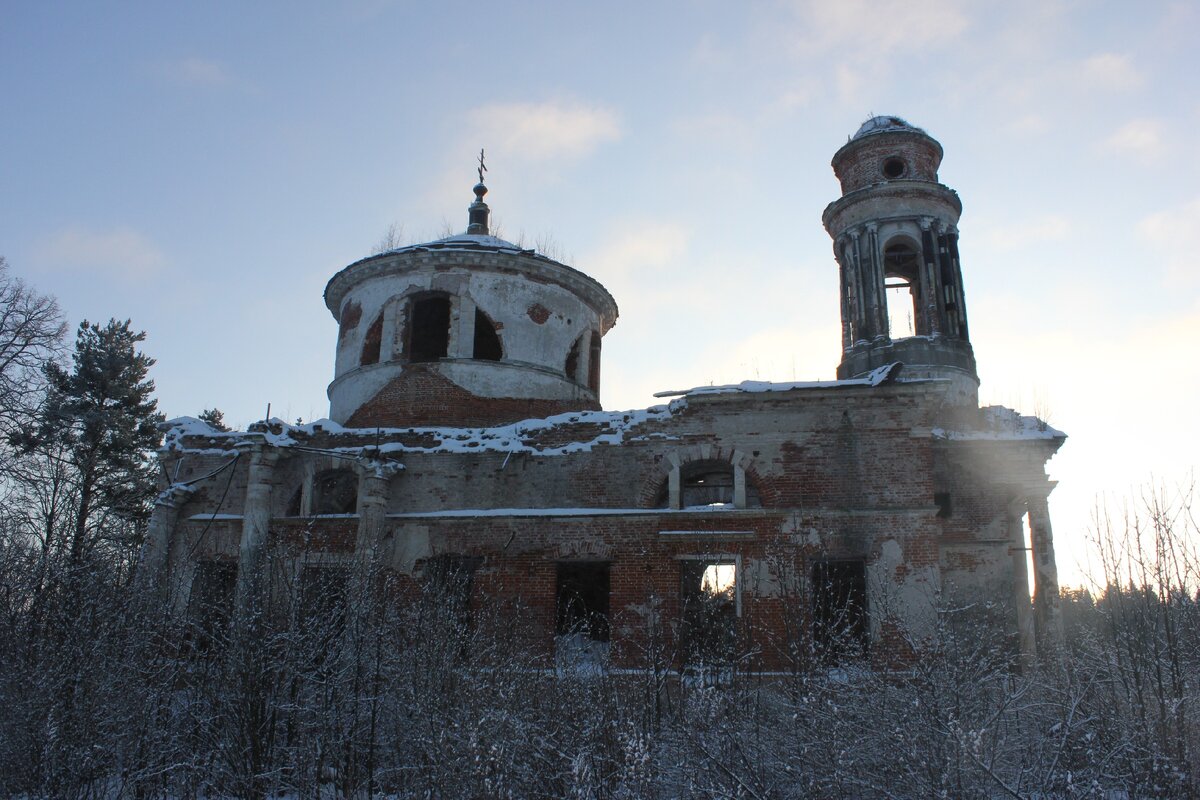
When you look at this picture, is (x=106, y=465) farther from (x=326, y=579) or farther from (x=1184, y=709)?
(x=1184, y=709)

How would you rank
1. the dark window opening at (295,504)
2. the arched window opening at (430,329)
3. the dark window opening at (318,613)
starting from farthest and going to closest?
the arched window opening at (430,329) < the dark window opening at (295,504) < the dark window opening at (318,613)

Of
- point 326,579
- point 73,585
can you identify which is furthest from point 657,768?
point 73,585

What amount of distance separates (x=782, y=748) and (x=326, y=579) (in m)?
8.47

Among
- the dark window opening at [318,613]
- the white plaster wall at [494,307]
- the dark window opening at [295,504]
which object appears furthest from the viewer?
the white plaster wall at [494,307]

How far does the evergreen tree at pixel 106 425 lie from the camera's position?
22.3m

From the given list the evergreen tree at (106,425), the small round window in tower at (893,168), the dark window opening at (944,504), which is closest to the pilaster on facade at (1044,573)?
the dark window opening at (944,504)

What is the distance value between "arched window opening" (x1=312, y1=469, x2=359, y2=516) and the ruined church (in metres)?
0.04

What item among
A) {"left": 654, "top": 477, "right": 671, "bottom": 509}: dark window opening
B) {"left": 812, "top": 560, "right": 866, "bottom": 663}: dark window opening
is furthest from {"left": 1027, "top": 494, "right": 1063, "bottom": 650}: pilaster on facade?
{"left": 654, "top": 477, "right": 671, "bottom": 509}: dark window opening

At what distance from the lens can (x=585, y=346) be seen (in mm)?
18703

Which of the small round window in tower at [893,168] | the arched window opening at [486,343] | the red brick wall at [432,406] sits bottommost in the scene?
the red brick wall at [432,406]

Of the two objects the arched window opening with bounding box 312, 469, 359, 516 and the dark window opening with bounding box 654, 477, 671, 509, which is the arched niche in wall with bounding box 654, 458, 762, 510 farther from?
the arched window opening with bounding box 312, 469, 359, 516

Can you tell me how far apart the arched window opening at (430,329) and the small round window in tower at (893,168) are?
9654mm

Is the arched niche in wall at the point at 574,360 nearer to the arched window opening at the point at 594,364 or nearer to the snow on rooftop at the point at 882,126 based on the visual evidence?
the arched window opening at the point at 594,364

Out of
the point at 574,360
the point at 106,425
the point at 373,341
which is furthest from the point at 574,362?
the point at 106,425
